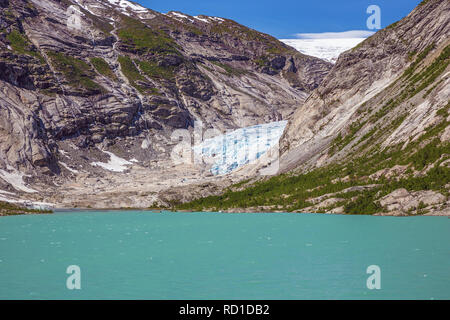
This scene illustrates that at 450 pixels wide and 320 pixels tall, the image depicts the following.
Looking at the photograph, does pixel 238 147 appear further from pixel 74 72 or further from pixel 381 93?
pixel 74 72

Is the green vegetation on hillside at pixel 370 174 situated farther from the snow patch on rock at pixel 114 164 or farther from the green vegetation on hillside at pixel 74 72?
the green vegetation on hillside at pixel 74 72

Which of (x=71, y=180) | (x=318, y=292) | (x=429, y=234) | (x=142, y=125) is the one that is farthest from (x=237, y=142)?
(x=318, y=292)

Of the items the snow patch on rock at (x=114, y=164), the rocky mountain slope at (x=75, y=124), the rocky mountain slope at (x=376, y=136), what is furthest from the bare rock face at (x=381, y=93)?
the snow patch on rock at (x=114, y=164)

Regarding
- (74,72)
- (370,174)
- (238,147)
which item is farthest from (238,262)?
(74,72)

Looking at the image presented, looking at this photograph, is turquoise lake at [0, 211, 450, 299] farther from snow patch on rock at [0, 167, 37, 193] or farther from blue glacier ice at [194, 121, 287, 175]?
blue glacier ice at [194, 121, 287, 175]
